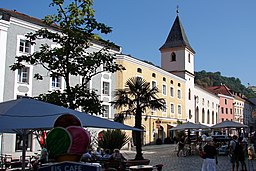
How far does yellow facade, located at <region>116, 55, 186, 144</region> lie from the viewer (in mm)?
39825

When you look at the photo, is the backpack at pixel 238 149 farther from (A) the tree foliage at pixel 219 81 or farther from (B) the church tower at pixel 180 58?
(A) the tree foliage at pixel 219 81

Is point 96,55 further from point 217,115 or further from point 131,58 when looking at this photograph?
point 217,115

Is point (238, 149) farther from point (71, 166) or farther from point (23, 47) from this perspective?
point (23, 47)

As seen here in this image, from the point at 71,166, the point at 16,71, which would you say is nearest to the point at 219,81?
the point at 16,71

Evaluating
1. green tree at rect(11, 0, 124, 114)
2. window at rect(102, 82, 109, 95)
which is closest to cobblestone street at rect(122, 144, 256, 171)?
green tree at rect(11, 0, 124, 114)

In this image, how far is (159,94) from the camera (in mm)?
46688

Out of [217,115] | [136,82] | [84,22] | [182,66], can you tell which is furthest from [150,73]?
[217,115]

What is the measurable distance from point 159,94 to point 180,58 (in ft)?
48.2

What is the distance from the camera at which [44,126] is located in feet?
21.6

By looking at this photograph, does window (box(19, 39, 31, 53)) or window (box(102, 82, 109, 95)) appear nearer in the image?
window (box(19, 39, 31, 53))

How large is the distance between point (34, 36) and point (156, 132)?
36466 millimetres

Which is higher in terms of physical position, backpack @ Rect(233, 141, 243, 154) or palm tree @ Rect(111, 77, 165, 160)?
palm tree @ Rect(111, 77, 165, 160)

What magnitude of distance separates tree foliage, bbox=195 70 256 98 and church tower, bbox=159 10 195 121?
54.3 metres

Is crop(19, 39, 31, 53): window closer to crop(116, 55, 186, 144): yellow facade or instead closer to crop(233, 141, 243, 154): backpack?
crop(116, 55, 186, 144): yellow facade
